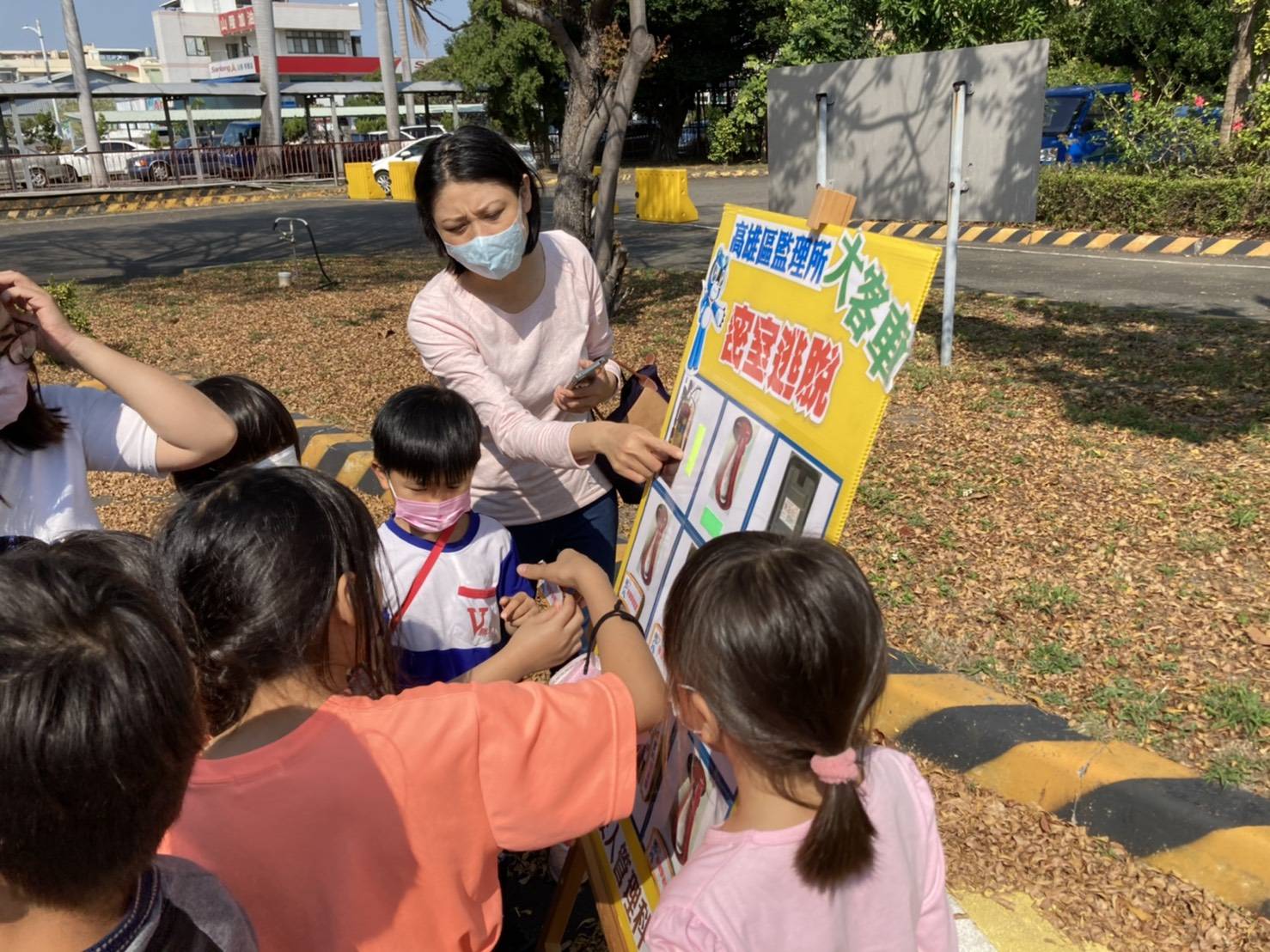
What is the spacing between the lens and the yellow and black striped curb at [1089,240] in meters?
11.2

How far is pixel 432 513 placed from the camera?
228 centimetres

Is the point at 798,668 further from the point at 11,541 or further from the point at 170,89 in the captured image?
the point at 170,89

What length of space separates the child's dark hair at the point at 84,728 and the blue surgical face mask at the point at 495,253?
1.49 meters

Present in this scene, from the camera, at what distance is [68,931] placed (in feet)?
3.23

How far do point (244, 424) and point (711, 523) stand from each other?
1219 mm

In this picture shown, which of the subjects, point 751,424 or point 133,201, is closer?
point 751,424

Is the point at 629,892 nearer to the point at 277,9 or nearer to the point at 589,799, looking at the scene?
the point at 589,799

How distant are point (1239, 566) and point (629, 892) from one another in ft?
9.35

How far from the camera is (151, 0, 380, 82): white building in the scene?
198 ft

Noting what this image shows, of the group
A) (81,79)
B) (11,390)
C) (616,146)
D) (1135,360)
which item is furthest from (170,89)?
(11,390)

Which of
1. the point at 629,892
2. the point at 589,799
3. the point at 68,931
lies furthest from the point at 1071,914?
the point at 68,931

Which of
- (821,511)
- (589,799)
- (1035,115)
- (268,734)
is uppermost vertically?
(1035,115)

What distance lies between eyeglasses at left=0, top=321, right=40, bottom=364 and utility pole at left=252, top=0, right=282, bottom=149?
2868 cm

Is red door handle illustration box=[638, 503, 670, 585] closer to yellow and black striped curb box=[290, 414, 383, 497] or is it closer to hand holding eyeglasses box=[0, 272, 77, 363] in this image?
hand holding eyeglasses box=[0, 272, 77, 363]
